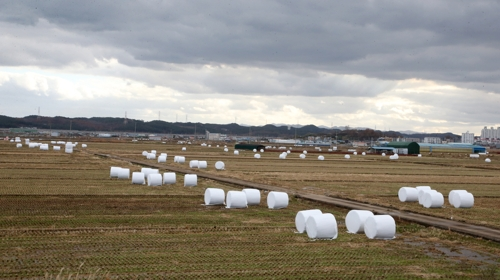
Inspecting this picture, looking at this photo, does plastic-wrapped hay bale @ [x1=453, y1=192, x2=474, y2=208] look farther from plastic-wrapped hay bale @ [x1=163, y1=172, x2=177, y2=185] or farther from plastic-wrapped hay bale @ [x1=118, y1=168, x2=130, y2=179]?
plastic-wrapped hay bale @ [x1=118, y1=168, x2=130, y2=179]

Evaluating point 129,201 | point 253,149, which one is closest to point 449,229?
point 129,201

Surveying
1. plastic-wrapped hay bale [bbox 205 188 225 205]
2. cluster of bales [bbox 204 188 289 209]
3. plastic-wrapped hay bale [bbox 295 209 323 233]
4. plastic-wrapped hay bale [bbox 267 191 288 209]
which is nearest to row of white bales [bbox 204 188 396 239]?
plastic-wrapped hay bale [bbox 295 209 323 233]

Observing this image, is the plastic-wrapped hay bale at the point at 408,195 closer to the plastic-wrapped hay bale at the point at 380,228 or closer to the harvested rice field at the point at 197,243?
the harvested rice field at the point at 197,243

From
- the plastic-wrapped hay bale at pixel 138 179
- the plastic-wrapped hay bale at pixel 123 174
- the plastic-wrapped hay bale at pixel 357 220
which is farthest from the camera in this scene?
the plastic-wrapped hay bale at pixel 123 174

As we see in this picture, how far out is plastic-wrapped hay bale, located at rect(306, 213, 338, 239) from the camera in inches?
808

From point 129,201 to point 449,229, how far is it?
1582 centimetres

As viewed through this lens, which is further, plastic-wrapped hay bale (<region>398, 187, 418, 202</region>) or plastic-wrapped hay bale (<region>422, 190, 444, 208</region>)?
plastic-wrapped hay bale (<region>398, 187, 418, 202</region>)

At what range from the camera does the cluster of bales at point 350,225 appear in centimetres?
2061

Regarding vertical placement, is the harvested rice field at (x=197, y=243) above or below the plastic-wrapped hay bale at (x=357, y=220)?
below

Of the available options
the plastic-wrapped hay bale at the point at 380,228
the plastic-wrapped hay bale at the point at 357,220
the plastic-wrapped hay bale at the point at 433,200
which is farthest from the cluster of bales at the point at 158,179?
the plastic-wrapped hay bale at the point at 380,228

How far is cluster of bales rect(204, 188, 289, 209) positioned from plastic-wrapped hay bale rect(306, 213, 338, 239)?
8.48m

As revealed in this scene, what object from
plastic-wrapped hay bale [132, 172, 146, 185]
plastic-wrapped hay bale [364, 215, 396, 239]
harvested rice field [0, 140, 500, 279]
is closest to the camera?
harvested rice field [0, 140, 500, 279]

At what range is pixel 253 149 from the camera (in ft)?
428

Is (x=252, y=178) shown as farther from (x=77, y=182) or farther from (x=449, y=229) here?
(x=449, y=229)
